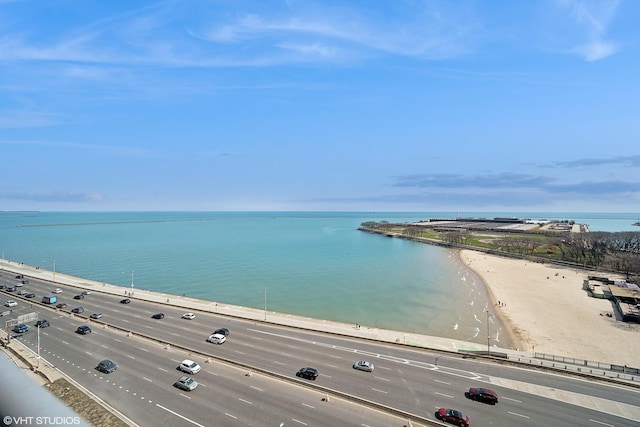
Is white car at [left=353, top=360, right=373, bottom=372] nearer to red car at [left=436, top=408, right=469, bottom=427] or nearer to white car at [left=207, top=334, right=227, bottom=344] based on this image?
red car at [left=436, top=408, right=469, bottom=427]

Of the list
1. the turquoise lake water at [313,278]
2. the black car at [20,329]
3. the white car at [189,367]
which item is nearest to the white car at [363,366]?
the white car at [189,367]

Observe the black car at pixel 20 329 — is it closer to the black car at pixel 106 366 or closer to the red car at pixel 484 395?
the black car at pixel 106 366

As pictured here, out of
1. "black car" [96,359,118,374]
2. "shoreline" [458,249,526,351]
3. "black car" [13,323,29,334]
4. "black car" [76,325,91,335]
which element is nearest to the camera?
"black car" [96,359,118,374]

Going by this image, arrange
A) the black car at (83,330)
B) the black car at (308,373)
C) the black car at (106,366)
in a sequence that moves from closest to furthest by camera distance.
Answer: the black car at (308,373)
the black car at (106,366)
the black car at (83,330)

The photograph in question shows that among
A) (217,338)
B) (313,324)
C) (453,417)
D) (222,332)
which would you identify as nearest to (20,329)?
(222,332)

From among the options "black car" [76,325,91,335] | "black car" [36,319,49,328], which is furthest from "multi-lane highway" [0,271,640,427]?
"black car" [36,319,49,328]

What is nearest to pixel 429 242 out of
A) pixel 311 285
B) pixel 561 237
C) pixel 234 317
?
pixel 561 237
